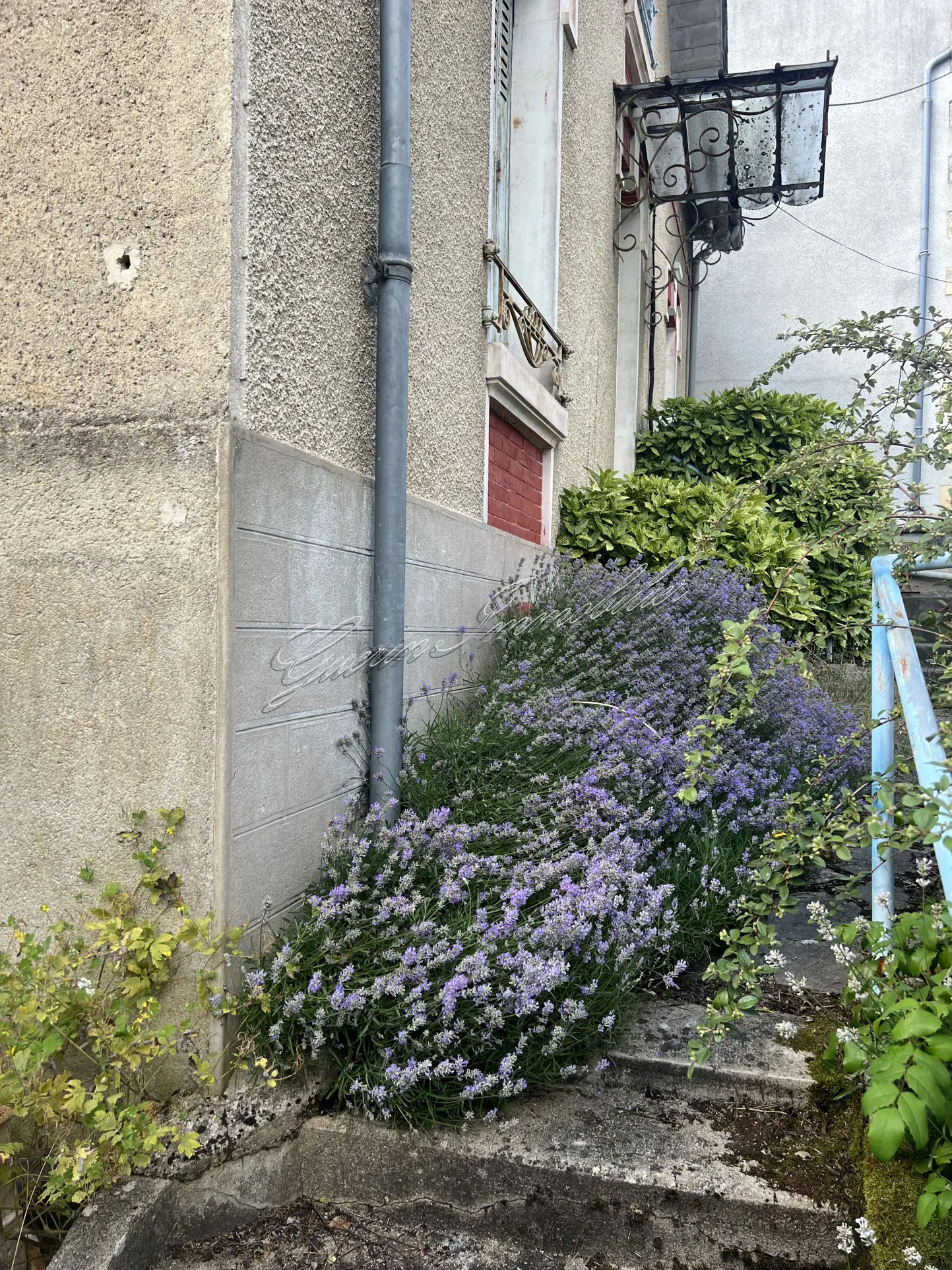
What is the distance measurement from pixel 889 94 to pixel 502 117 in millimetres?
10589

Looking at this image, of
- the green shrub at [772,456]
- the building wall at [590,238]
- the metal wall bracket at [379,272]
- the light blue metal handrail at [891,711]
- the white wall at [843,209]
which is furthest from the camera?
the white wall at [843,209]

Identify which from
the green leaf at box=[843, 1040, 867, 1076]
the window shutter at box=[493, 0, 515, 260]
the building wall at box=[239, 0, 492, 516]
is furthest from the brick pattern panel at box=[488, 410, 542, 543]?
the green leaf at box=[843, 1040, 867, 1076]

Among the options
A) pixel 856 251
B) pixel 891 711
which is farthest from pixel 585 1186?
pixel 856 251

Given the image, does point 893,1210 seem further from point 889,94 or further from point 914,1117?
point 889,94

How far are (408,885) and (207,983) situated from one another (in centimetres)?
49

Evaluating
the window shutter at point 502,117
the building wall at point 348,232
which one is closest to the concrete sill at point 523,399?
the building wall at point 348,232

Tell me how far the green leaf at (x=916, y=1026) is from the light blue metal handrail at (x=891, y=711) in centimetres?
21

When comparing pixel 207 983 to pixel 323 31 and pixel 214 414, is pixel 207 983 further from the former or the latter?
pixel 323 31

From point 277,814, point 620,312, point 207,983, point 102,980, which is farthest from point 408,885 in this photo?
point 620,312

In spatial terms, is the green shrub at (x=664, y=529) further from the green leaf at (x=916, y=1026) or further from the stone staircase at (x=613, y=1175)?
the green leaf at (x=916, y=1026)

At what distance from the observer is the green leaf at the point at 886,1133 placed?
4.62 ft

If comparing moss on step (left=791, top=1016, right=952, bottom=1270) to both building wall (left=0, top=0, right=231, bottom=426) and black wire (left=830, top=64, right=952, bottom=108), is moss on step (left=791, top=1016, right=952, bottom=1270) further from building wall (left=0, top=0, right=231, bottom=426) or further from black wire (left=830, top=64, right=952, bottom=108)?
black wire (left=830, top=64, right=952, bottom=108)

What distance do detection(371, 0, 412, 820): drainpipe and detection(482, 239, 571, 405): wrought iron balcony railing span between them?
4.08 ft

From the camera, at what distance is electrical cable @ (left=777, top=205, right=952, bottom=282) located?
12156 millimetres
